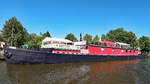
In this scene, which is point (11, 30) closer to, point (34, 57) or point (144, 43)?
point (34, 57)

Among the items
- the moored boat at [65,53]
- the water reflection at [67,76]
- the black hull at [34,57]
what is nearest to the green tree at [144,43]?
the moored boat at [65,53]

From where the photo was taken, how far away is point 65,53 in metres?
14.6

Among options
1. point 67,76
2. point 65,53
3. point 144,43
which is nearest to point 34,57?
point 65,53

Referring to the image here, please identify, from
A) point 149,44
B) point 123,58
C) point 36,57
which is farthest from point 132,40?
point 36,57

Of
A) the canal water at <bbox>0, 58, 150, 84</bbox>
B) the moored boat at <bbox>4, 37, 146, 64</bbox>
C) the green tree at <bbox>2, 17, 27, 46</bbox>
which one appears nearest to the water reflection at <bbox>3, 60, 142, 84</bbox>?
the canal water at <bbox>0, 58, 150, 84</bbox>

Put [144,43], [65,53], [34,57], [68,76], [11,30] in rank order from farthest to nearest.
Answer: [144,43] < [11,30] < [65,53] < [34,57] < [68,76]

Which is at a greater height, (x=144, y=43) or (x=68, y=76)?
(x=144, y=43)

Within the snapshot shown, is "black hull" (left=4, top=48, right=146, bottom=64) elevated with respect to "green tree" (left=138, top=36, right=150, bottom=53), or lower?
lower

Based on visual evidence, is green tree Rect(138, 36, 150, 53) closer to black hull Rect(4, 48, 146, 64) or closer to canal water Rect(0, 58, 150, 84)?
canal water Rect(0, 58, 150, 84)

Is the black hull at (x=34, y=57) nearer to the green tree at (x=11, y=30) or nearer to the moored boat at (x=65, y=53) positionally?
the moored boat at (x=65, y=53)

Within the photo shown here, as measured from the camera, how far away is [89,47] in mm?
17391

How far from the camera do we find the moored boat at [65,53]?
12375mm

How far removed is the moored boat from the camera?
487 inches

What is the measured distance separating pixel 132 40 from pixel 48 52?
43172 mm
